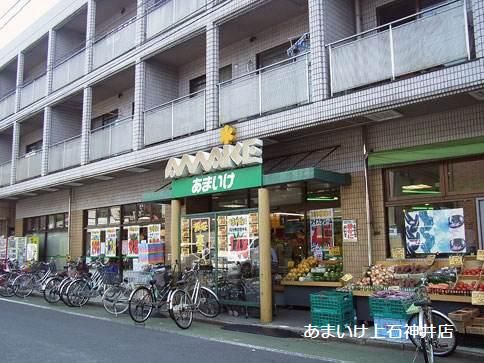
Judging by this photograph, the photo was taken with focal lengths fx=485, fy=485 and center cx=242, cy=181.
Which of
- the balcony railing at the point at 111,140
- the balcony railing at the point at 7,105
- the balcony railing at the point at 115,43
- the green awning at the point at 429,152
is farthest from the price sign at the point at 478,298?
the balcony railing at the point at 7,105

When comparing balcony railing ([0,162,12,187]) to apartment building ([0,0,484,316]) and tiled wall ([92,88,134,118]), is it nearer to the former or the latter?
apartment building ([0,0,484,316])

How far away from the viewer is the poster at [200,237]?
12461 mm

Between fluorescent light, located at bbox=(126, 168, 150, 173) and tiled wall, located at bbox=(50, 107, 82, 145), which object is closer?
Result: fluorescent light, located at bbox=(126, 168, 150, 173)

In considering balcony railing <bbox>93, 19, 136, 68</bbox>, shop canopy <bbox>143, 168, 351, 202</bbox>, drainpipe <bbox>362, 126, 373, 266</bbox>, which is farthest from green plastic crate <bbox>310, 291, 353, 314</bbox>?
balcony railing <bbox>93, 19, 136, 68</bbox>

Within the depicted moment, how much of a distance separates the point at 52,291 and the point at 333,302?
30.3 feet

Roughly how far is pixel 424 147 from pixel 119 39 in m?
11.3

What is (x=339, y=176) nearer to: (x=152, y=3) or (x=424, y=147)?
(x=424, y=147)

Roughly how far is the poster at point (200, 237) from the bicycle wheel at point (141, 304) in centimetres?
184

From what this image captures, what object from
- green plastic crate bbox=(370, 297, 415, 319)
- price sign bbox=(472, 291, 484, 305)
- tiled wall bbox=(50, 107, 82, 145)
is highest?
tiled wall bbox=(50, 107, 82, 145)

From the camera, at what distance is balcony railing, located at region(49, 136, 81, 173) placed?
18266 mm

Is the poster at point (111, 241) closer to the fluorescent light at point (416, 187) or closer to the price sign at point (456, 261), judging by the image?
the fluorescent light at point (416, 187)

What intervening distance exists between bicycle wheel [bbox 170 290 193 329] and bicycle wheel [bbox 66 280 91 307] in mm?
4787

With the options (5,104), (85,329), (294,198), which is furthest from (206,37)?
(5,104)

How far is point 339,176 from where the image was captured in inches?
Answer: 431
